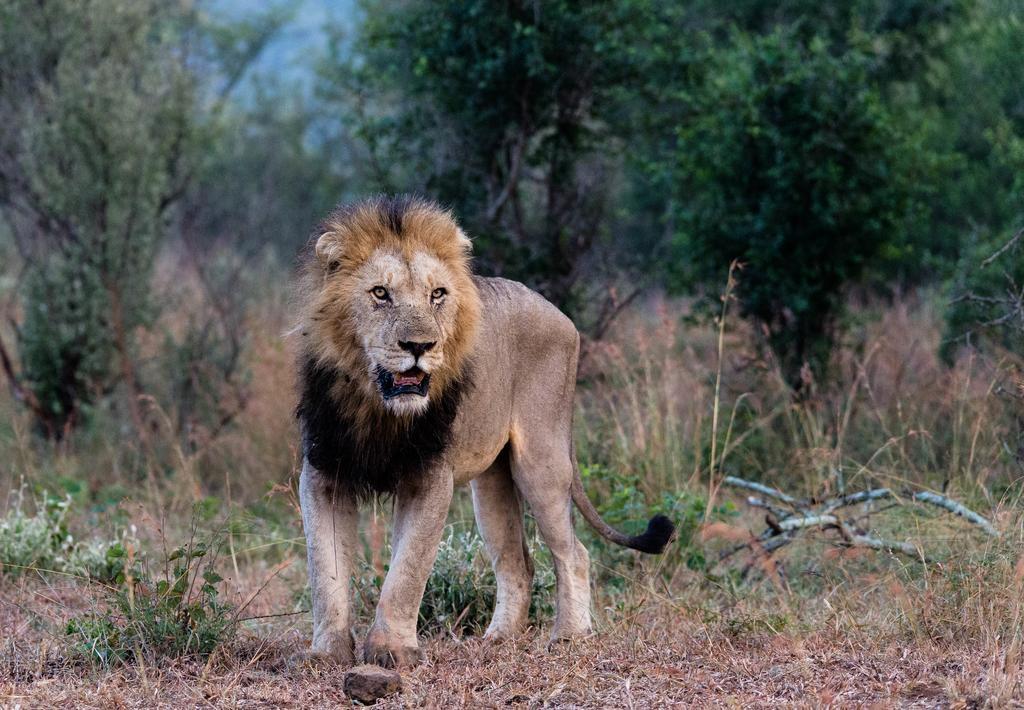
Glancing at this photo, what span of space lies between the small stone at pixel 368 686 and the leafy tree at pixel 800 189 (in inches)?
219

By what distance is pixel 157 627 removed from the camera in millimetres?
4719

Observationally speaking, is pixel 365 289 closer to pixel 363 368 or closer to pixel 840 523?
pixel 363 368

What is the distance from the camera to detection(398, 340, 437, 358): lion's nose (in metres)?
4.28

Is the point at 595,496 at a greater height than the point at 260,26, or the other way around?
the point at 260,26

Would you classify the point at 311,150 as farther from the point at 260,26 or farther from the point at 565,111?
the point at 565,111

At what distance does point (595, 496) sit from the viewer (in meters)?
6.95

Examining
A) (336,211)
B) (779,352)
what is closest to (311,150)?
(779,352)

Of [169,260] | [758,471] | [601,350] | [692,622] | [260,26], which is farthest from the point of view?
[260,26]

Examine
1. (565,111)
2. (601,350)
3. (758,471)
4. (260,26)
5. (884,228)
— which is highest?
(260,26)

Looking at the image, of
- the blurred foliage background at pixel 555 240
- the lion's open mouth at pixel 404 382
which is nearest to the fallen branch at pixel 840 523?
the blurred foliage background at pixel 555 240

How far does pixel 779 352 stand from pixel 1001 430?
2.63 m

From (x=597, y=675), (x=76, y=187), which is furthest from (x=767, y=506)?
(x=76, y=187)

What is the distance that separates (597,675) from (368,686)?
767mm

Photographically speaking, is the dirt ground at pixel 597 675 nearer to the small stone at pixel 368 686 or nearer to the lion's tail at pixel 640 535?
the small stone at pixel 368 686
